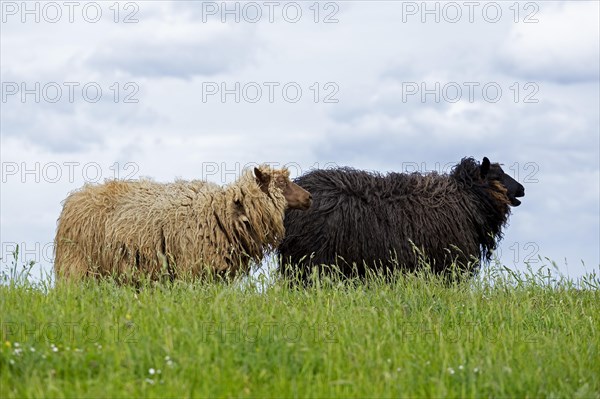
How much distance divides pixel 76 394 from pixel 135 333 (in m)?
0.97

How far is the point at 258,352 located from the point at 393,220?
7087 mm

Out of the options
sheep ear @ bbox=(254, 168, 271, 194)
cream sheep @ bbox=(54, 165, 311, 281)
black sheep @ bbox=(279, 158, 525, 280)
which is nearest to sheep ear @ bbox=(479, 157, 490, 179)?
black sheep @ bbox=(279, 158, 525, 280)

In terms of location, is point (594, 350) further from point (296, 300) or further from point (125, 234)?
point (125, 234)

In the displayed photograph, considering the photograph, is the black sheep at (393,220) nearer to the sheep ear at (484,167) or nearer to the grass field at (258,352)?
the sheep ear at (484,167)

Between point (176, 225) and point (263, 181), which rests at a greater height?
point (263, 181)

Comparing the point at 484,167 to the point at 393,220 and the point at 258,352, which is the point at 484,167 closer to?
the point at 393,220

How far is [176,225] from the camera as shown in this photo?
1062cm

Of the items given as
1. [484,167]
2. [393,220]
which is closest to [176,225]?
[393,220]

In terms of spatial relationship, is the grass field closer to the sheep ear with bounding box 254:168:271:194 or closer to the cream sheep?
the cream sheep

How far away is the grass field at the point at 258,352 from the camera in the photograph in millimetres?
5547

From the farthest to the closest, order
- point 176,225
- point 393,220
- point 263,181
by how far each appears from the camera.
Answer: point 393,220, point 263,181, point 176,225

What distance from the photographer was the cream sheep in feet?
34.8

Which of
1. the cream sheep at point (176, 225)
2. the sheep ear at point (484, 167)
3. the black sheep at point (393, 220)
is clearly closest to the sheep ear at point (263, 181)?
the cream sheep at point (176, 225)

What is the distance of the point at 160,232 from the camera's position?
10.7m
